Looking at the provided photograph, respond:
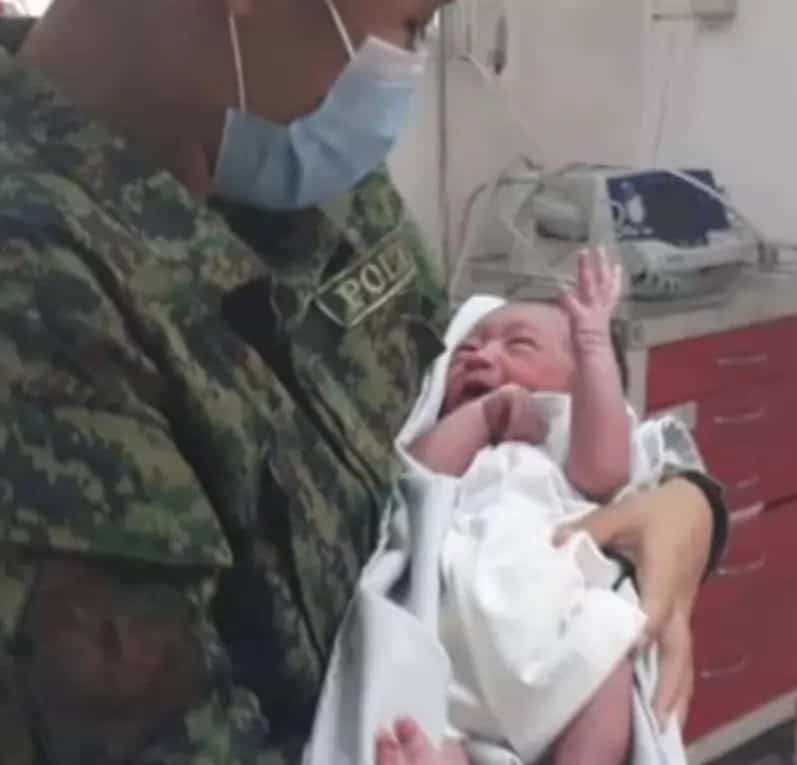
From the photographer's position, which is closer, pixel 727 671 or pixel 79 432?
pixel 79 432

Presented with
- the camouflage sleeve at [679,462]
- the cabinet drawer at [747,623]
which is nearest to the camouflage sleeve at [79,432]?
the camouflage sleeve at [679,462]

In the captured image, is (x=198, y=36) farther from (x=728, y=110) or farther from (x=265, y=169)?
Result: (x=728, y=110)

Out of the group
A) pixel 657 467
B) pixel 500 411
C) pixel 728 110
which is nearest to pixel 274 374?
pixel 500 411

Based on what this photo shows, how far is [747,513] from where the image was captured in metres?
2.63

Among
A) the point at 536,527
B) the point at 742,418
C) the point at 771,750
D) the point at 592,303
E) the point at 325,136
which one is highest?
the point at 325,136

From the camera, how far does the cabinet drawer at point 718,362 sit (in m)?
2.46

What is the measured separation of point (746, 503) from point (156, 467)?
1834 mm

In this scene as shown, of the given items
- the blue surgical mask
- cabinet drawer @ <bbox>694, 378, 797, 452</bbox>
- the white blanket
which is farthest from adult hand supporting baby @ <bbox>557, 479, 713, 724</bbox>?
cabinet drawer @ <bbox>694, 378, 797, 452</bbox>

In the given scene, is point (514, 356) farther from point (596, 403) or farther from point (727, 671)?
point (727, 671)

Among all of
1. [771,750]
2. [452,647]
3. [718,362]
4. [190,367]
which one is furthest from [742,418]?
[190,367]

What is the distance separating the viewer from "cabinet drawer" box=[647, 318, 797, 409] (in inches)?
96.7

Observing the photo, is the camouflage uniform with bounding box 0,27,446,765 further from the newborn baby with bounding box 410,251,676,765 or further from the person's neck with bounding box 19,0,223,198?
the newborn baby with bounding box 410,251,676,765

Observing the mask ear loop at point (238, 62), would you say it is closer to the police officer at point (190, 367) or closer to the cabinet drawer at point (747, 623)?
the police officer at point (190, 367)

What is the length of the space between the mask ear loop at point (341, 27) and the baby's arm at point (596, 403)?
0.46 m
